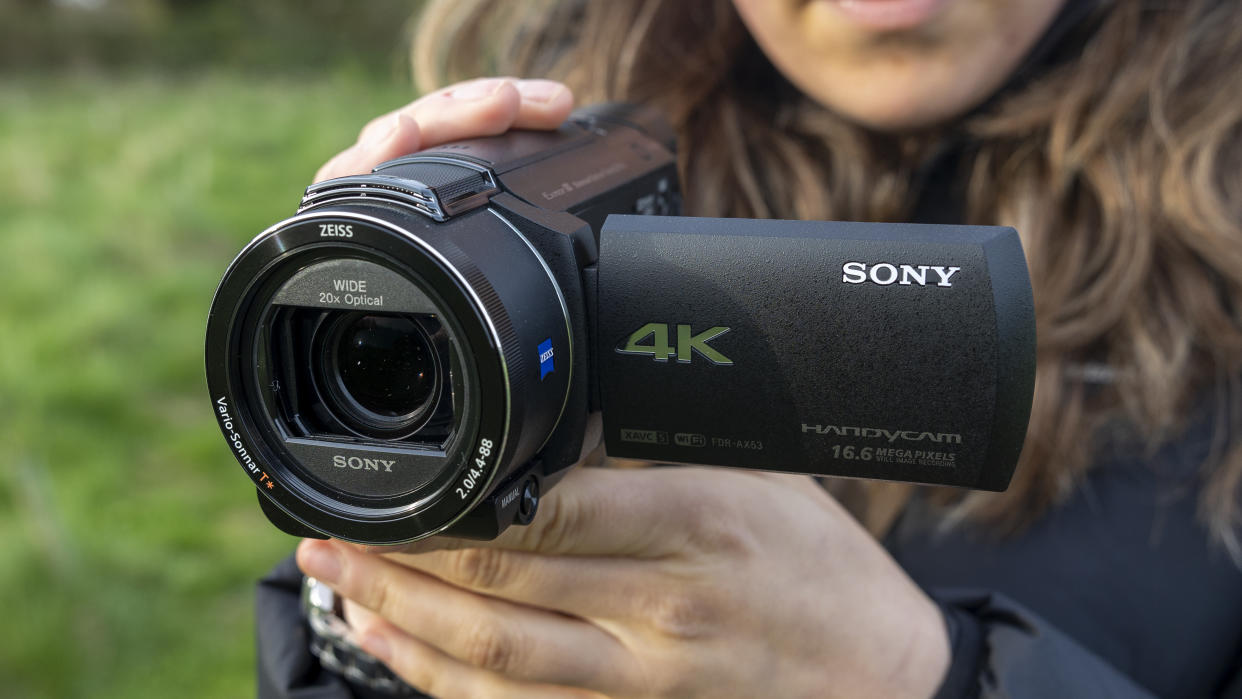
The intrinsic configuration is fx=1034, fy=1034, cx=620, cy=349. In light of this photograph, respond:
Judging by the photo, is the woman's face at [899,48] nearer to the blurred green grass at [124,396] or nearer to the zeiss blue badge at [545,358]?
the zeiss blue badge at [545,358]

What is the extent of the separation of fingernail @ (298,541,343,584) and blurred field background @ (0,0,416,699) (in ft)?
4.86

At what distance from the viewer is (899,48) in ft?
5.06

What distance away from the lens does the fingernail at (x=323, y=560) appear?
125cm

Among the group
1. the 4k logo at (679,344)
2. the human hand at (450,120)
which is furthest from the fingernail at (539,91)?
the 4k logo at (679,344)

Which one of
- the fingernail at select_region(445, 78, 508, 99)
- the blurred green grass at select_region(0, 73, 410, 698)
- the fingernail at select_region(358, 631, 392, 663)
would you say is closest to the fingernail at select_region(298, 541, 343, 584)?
the fingernail at select_region(358, 631, 392, 663)

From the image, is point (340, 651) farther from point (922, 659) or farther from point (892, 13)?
point (892, 13)

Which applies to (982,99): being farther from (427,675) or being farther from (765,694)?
(427,675)

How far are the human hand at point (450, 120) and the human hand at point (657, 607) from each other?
43 cm

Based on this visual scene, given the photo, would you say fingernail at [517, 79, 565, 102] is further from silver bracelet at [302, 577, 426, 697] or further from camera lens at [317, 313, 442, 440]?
silver bracelet at [302, 577, 426, 697]

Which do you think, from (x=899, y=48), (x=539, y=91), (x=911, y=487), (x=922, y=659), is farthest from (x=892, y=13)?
(x=922, y=659)

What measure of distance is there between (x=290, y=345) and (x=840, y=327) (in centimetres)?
54

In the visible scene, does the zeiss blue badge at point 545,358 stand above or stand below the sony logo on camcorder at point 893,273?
below

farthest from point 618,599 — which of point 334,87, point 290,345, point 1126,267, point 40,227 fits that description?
point 334,87

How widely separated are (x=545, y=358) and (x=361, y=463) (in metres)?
0.21
